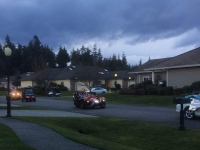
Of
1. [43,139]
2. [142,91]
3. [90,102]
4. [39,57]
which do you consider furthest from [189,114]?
[39,57]

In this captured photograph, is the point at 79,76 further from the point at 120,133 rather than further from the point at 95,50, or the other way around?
the point at 95,50

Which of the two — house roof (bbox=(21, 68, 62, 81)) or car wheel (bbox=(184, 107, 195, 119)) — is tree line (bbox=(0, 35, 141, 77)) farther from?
car wheel (bbox=(184, 107, 195, 119))

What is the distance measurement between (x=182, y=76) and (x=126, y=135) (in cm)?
2635

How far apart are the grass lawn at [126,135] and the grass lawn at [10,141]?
175 centimetres

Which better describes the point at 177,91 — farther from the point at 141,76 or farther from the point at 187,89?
the point at 141,76

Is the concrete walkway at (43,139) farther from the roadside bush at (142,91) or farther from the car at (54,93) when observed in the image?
the car at (54,93)

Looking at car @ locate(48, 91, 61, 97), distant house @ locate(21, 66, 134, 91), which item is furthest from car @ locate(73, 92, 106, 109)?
car @ locate(48, 91, 61, 97)

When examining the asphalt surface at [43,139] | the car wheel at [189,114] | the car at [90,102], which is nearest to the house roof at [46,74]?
the car at [90,102]

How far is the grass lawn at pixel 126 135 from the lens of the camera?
1277cm

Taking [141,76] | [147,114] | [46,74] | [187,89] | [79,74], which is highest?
[46,74]

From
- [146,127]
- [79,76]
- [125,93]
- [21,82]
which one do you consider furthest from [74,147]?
[21,82]

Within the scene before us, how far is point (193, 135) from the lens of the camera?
14039 millimetres

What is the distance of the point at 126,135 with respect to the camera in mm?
15805

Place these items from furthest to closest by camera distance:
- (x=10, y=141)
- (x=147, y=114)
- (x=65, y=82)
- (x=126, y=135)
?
(x=65, y=82) → (x=147, y=114) → (x=126, y=135) → (x=10, y=141)
